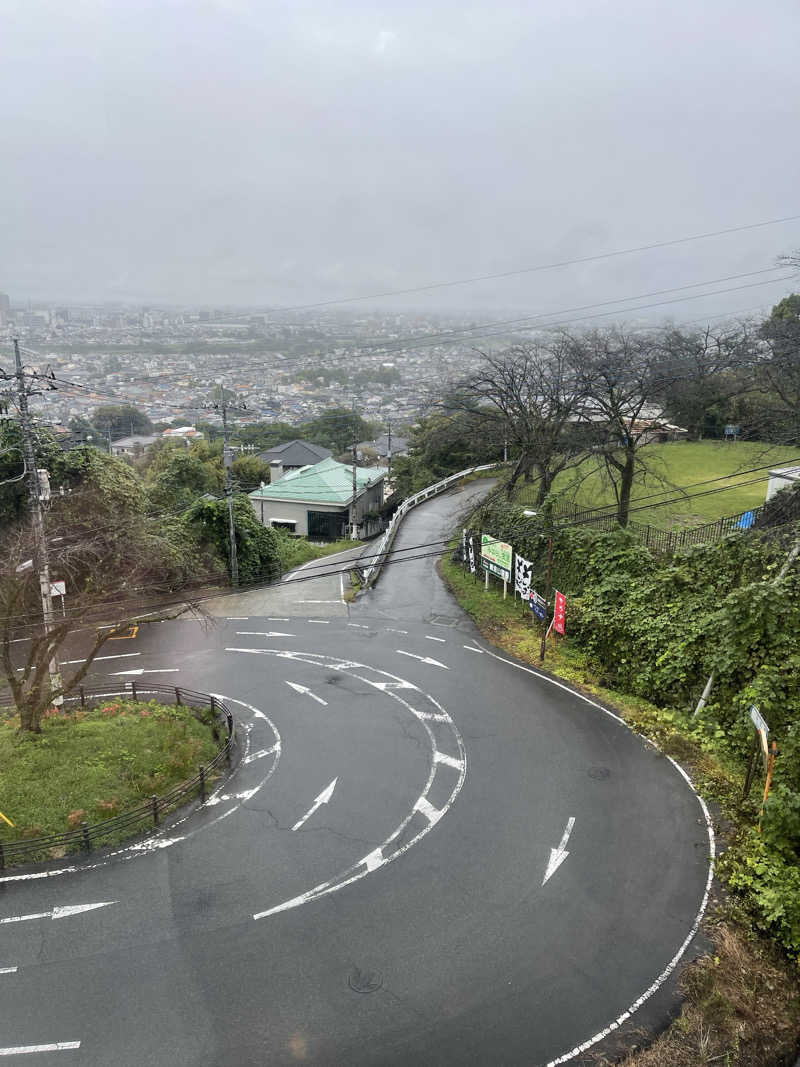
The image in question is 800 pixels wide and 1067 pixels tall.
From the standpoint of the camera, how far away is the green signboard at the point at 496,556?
76.0 ft

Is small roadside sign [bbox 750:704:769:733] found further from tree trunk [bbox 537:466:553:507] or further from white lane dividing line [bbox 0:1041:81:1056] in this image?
tree trunk [bbox 537:466:553:507]

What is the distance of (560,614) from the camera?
61.3 feet

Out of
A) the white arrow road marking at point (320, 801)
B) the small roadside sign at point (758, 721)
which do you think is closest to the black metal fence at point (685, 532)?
the small roadside sign at point (758, 721)

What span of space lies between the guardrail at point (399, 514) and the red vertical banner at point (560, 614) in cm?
609

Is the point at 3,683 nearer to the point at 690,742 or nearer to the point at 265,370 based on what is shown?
the point at 690,742

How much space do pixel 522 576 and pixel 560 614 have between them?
12.6ft

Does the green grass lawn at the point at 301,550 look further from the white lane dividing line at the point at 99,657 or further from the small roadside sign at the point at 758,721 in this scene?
the small roadside sign at the point at 758,721

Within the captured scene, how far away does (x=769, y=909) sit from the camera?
30.2ft

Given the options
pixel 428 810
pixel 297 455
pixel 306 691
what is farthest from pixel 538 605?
pixel 297 455

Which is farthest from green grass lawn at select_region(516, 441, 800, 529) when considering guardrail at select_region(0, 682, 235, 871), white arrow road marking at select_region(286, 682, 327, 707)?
guardrail at select_region(0, 682, 235, 871)

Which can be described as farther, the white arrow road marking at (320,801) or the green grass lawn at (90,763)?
the white arrow road marking at (320,801)

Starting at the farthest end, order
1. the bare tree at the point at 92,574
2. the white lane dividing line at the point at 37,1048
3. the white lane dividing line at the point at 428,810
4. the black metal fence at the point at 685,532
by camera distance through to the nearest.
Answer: the black metal fence at the point at 685,532 < the bare tree at the point at 92,574 < the white lane dividing line at the point at 428,810 < the white lane dividing line at the point at 37,1048

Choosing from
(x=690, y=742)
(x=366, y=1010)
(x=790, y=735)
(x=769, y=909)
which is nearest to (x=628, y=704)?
(x=690, y=742)

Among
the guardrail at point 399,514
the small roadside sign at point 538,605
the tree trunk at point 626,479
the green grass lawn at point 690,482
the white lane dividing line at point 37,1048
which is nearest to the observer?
the white lane dividing line at point 37,1048
